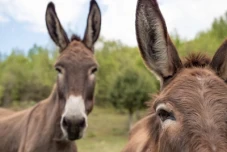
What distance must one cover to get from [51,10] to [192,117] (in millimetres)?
4431

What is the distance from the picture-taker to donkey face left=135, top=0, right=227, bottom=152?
2.59 m

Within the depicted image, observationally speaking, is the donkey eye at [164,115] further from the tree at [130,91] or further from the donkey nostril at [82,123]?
the tree at [130,91]

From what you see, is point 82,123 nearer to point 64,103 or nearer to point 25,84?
point 64,103

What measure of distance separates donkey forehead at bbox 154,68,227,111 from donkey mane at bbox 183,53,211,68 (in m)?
0.15

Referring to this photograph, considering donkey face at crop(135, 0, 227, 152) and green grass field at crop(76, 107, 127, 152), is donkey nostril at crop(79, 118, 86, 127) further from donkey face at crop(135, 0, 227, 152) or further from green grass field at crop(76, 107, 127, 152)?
green grass field at crop(76, 107, 127, 152)

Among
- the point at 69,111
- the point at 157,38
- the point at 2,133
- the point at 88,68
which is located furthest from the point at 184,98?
the point at 2,133

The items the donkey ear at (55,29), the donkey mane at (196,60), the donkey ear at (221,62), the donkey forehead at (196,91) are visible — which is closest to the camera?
the donkey forehead at (196,91)

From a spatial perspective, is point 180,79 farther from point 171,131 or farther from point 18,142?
point 18,142

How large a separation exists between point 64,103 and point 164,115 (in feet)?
10.7

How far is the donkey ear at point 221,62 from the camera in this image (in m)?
3.04

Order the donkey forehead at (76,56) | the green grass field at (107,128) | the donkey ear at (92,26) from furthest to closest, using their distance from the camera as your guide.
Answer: the green grass field at (107,128), the donkey ear at (92,26), the donkey forehead at (76,56)

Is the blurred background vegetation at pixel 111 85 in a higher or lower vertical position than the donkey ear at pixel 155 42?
lower

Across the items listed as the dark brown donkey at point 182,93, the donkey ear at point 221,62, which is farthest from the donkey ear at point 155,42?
the donkey ear at point 221,62

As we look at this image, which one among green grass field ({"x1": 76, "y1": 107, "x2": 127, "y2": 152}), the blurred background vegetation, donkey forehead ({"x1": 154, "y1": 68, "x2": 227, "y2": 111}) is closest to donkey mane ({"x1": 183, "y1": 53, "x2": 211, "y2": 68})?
donkey forehead ({"x1": 154, "y1": 68, "x2": 227, "y2": 111})
